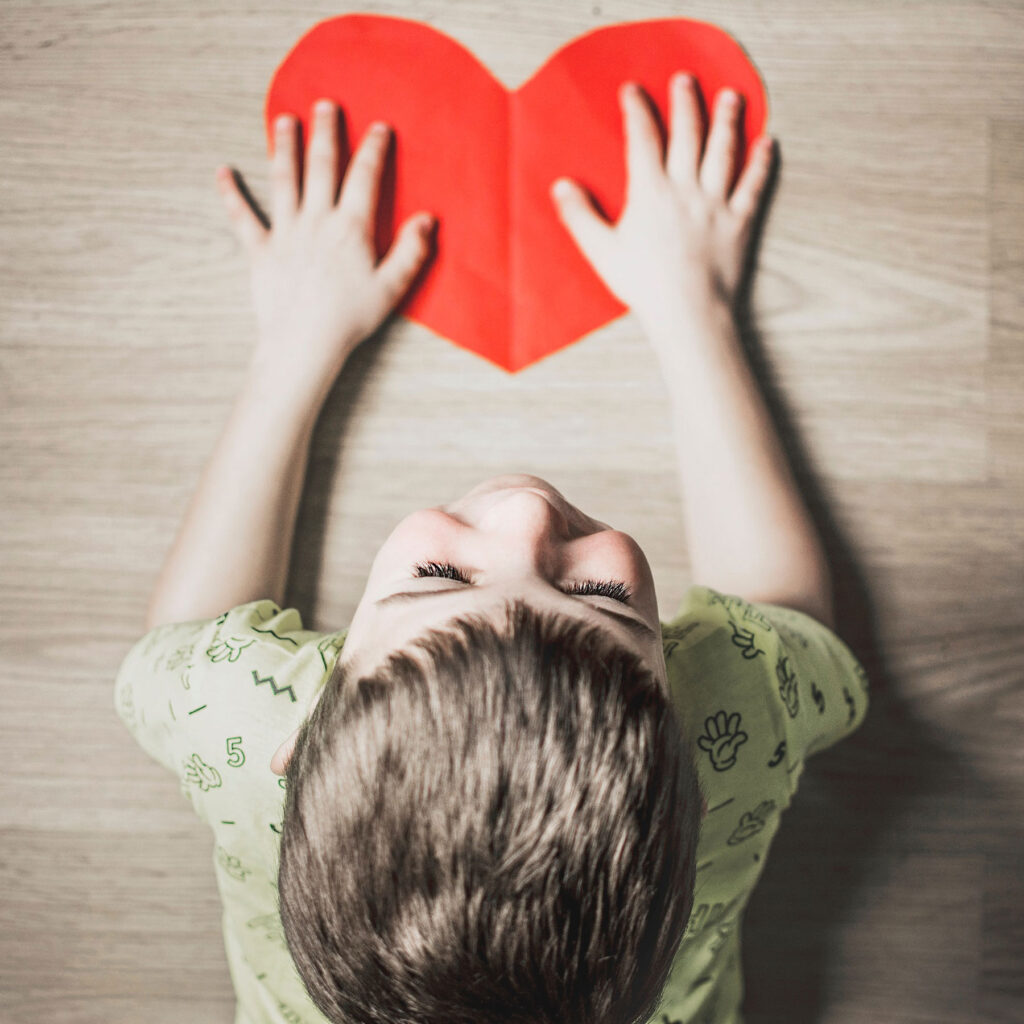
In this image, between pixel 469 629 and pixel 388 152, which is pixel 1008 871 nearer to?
pixel 469 629

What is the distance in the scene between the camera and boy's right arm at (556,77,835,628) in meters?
0.61

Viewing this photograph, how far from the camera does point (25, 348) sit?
25.1 inches

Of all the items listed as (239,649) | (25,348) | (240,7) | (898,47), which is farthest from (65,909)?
(898,47)

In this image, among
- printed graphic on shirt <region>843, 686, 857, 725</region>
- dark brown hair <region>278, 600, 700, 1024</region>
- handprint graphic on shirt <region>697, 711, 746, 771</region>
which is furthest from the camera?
printed graphic on shirt <region>843, 686, 857, 725</region>

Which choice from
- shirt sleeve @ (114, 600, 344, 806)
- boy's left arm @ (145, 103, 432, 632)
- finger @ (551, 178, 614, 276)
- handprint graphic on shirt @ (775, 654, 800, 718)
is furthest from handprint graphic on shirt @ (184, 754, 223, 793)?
finger @ (551, 178, 614, 276)

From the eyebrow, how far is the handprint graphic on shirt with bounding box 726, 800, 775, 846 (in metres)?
0.19

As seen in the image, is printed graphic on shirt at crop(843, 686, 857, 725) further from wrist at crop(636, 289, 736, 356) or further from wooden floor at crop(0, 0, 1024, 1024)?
wrist at crop(636, 289, 736, 356)

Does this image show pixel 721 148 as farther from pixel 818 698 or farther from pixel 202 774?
pixel 202 774

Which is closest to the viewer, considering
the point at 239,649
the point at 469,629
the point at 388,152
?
the point at 469,629

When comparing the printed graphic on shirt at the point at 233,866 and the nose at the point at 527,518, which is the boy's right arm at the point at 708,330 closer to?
the nose at the point at 527,518

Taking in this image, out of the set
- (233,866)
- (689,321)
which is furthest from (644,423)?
(233,866)

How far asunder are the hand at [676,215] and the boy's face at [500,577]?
0.27m

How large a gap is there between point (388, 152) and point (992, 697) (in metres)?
0.63

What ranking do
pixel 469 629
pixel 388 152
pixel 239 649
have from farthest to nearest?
pixel 388 152 → pixel 239 649 → pixel 469 629
